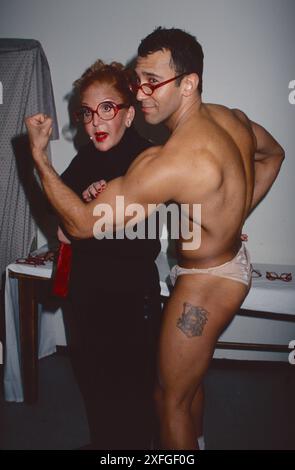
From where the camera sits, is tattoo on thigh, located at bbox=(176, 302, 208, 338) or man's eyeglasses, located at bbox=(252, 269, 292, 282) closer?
tattoo on thigh, located at bbox=(176, 302, 208, 338)

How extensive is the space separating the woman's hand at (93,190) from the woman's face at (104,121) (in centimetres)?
23

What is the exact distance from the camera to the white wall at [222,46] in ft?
7.90

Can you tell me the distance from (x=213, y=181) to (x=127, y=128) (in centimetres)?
60

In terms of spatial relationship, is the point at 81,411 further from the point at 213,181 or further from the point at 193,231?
the point at 213,181

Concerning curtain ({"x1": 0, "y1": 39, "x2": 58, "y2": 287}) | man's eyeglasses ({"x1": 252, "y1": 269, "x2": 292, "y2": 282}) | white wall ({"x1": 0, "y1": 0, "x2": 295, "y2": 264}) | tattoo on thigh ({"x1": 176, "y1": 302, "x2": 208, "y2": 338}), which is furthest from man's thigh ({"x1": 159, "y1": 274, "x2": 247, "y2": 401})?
curtain ({"x1": 0, "y1": 39, "x2": 58, "y2": 287})

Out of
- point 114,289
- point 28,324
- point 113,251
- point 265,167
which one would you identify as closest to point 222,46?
point 265,167

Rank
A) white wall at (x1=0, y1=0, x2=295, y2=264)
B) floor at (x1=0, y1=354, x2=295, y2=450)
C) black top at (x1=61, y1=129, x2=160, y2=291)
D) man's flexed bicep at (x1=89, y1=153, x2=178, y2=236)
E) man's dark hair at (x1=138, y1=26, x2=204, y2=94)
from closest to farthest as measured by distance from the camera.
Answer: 1. man's flexed bicep at (x1=89, y1=153, x2=178, y2=236)
2. man's dark hair at (x1=138, y1=26, x2=204, y2=94)
3. black top at (x1=61, y1=129, x2=160, y2=291)
4. floor at (x1=0, y1=354, x2=295, y2=450)
5. white wall at (x1=0, y1=0, x2=295, y2=264)

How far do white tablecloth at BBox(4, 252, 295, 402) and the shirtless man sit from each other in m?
0.60

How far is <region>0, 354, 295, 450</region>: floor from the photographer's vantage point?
2133 millimetres

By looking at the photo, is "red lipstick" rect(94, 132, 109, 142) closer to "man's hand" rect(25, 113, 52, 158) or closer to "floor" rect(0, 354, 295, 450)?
"man's hand" rect(25, 113, 52, 158)

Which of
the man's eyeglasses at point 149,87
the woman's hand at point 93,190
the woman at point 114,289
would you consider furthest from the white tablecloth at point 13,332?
the man's eyeglasses at point 149,87

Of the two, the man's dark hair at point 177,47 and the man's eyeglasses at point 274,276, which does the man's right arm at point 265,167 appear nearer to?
the man's eyeglasses at point 274,276

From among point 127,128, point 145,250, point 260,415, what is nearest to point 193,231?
point 145,250

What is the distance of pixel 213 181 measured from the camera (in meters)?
1.34
